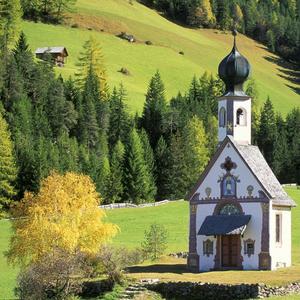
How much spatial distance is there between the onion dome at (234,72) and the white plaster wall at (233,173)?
14.5ft

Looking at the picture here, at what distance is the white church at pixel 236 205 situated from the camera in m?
55.8

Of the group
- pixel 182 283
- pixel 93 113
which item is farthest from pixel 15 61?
pixel 182 283

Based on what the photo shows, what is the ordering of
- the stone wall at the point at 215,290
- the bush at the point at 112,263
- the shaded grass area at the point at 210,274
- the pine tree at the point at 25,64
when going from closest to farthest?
the stone wall at the point at 215,290, the bush at the point at 112,263, the shaded grass area at the point at 210,274, the pine tree at the point at 25,64

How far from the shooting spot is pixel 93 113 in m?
118

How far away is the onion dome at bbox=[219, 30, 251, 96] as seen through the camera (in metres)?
59.2

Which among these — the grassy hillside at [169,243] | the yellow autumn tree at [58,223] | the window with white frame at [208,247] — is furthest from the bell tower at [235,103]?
the yellow autumn tree at [58,223]

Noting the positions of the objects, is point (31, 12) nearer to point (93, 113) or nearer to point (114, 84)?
point (114, 84)

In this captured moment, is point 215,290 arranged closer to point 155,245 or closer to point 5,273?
point 155,245

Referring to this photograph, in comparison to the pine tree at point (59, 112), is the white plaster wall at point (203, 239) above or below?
below

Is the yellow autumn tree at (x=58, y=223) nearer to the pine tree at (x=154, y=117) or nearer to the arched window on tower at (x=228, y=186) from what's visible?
the arched window on tower at (x=228, y=186)

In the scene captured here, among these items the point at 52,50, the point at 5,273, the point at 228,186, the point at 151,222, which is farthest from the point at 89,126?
Answer: the point at 5,273

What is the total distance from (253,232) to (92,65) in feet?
283

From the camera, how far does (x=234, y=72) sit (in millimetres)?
59062

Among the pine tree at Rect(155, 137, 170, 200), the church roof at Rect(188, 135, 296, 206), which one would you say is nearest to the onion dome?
the church roof at Rect(188, 135, 296, 206)
